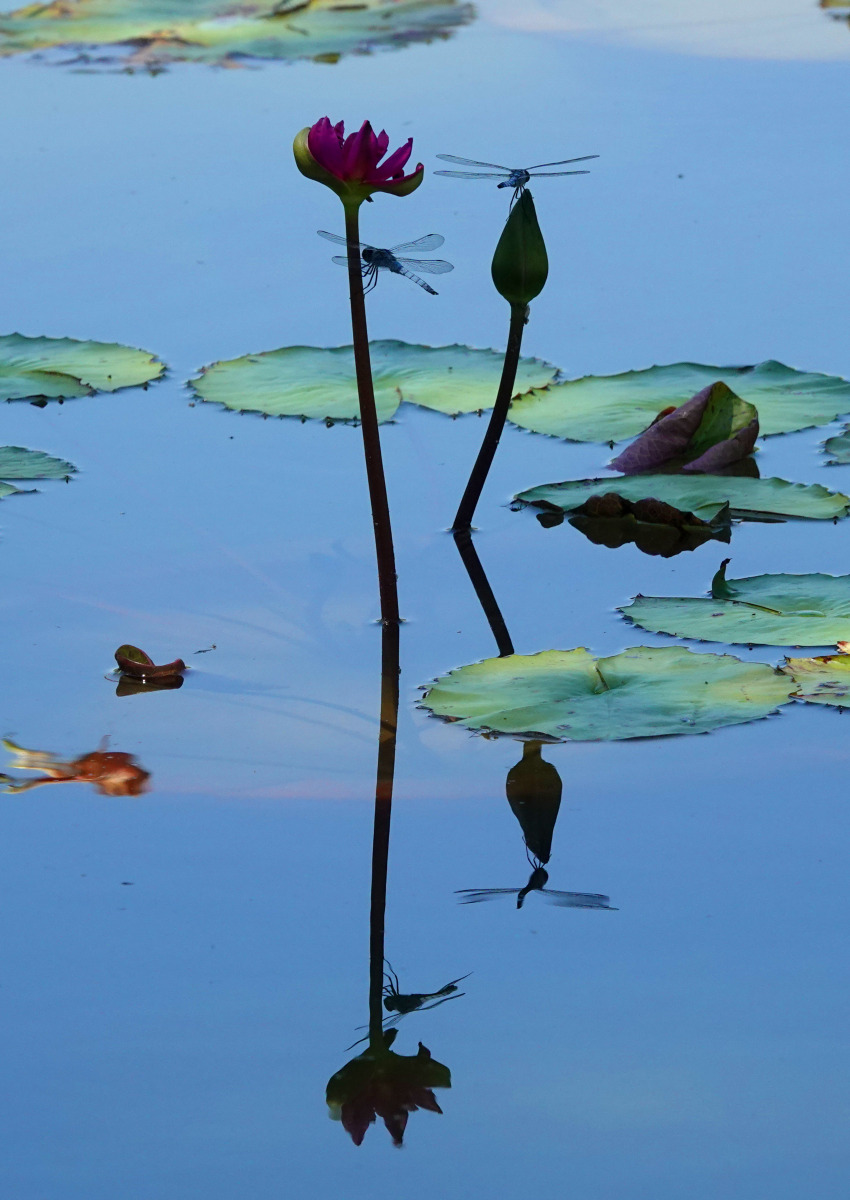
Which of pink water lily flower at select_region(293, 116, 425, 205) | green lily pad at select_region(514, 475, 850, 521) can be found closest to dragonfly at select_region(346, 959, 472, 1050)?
pink water lily flower at select_region(293, 116, 425, 205)

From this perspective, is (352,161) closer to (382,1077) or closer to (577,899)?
(577,899)

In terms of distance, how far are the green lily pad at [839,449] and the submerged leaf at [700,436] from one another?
139 mm

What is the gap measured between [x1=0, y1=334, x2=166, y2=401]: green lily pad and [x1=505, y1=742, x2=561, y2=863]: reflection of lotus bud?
149cm

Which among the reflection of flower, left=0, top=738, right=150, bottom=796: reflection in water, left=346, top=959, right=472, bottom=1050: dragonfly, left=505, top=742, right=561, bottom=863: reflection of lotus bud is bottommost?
the reflection of flower

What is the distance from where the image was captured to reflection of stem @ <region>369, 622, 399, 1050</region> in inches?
55.9

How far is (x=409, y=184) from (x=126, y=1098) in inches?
47.0

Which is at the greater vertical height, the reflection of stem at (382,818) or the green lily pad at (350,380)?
the green lily pad at (350,380)

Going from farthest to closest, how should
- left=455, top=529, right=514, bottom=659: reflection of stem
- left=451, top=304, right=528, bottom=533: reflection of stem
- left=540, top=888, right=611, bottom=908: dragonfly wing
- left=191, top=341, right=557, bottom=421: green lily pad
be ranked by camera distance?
left=191, top=341, right=557, bottom=421: green lily pad → left=451, top=304, right=528, bottom=533: reflection of stem → left=455, top=529, right=514, bottom=659: reflection of stem → left=540, top=888, right=611, bottom=908: dragonfly wing

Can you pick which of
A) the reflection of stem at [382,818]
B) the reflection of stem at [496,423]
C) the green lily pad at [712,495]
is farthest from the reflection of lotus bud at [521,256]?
the reflection of stem at [382,818]

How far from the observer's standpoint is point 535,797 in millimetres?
1732

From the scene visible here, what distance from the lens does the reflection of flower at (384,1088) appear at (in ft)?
4.23

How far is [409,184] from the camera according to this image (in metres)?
2.00

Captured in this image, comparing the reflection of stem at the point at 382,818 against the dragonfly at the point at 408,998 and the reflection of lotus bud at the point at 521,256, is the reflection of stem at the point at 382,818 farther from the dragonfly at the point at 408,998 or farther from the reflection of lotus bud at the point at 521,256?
the reflection of lotus bud at the point at 521,256

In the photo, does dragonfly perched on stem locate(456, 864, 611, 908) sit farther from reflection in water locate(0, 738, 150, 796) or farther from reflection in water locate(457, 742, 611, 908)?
reflection in water locate(0, 738, 150, 796)
